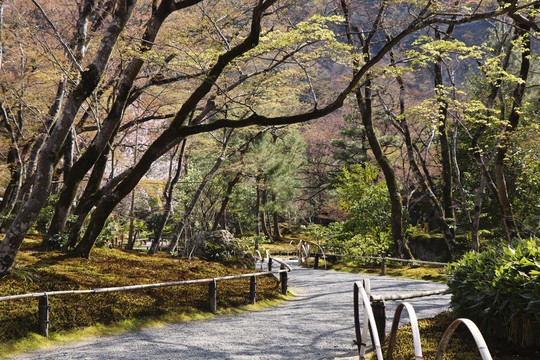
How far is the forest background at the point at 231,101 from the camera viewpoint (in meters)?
7.82

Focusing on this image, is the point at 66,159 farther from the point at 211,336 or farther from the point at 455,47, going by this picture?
the point at 455,47

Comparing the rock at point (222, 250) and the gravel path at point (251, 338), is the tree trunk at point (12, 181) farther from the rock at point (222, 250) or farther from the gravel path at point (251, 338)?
the gravel path at point (251, 338)

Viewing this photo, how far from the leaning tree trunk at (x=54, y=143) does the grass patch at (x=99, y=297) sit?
0.58 meters

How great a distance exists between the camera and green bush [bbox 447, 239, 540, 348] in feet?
14.5

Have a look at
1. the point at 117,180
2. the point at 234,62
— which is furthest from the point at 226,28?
the point at 117,180

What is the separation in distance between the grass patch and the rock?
124 inches

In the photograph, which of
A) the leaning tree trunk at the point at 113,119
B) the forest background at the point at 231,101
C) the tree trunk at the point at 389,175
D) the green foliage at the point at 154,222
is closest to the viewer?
the forest background at the point at 231,101

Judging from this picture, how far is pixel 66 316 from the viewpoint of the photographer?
616cm

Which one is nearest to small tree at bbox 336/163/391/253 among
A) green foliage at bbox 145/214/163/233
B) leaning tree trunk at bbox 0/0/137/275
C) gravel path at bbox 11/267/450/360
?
gravel path at bbox 11/267/450/360

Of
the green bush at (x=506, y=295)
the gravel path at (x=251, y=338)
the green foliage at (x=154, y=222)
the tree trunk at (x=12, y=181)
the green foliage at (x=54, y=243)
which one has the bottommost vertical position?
the gravel path at (x=251, y=338)

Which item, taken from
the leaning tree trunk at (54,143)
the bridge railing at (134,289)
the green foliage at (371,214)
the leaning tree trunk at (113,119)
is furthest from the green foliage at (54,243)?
the green foliage at (371,214)

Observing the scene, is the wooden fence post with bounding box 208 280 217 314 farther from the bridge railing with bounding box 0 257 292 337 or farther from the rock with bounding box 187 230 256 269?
the rock with bounding box 187 230 256 269

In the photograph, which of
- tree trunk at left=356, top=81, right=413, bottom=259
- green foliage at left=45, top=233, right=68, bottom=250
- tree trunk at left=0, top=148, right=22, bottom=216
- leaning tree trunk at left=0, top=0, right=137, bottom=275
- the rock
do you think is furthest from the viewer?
tree trunk at left=356, top=81, right=413, bottom=259

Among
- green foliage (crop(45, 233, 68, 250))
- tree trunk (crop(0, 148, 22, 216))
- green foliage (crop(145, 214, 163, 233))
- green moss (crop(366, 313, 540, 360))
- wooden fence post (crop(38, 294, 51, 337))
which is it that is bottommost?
green moss (crop(366, 313, 540, 360))
